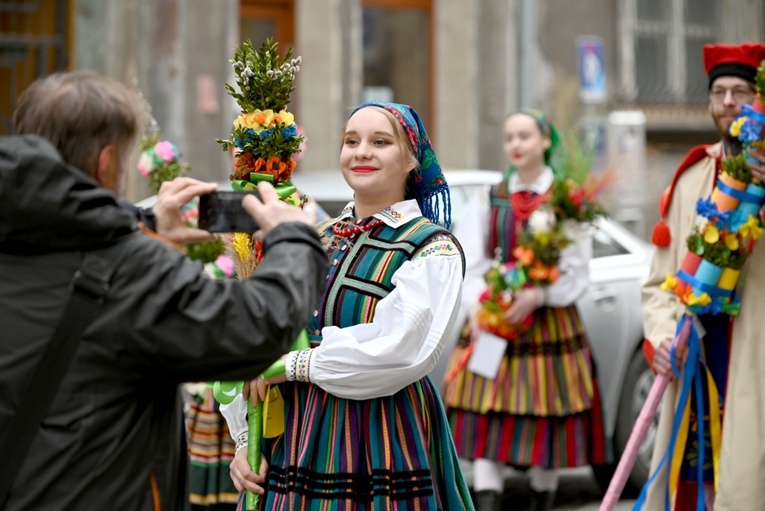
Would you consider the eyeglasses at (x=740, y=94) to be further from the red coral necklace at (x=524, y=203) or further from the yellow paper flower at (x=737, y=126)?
the red coral necklace at (x=524, y=203)

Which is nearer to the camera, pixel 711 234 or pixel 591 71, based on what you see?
pixel 711 234

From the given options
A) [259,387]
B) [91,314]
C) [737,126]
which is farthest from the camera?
[737,126]

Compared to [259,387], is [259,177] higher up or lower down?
higher up

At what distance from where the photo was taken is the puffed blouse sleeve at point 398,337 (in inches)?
138

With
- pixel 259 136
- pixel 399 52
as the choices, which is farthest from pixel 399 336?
pixel 399 52

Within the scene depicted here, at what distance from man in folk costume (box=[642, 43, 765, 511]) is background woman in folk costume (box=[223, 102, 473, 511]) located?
1436mm

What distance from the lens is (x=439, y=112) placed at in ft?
45.0

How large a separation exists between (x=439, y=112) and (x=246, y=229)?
36.4 ft

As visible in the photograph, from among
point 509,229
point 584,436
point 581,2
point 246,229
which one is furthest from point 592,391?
point 581,2

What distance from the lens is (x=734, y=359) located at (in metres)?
4.86

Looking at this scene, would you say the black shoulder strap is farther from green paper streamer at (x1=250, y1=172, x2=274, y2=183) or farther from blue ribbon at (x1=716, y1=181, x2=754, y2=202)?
blue ribbon at (x1=716, y1=181, x2=754, y2=202)

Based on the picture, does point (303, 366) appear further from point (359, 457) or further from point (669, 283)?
point (669, 283)

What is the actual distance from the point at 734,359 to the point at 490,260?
200 cm

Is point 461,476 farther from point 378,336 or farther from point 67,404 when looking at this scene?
point 67,404
